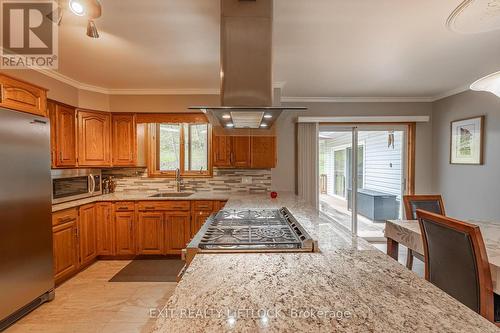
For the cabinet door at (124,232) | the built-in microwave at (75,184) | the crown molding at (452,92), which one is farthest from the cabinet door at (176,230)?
the crown molding at (452,92)

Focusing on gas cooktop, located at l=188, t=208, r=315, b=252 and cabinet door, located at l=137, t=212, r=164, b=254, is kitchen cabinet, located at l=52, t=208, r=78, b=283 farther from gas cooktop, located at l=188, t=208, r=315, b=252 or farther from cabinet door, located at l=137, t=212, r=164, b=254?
gas cooktop, located at l=188, t=208, r=315, b=252

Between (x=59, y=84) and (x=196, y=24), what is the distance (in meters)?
2.36

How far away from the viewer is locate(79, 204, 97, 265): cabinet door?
3141mm

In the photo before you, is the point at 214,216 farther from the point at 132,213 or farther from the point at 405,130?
the point at 405,130

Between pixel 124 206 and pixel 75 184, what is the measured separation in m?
0.72

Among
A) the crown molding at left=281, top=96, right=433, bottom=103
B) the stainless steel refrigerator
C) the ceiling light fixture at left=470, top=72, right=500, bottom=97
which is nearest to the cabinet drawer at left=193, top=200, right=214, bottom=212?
the stainless steel refrigerator

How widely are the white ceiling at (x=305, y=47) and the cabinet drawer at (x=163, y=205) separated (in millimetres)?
1690

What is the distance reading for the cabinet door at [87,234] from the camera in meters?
3.14

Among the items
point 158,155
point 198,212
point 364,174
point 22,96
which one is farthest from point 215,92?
point 364,174

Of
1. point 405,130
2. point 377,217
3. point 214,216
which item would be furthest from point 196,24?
point 377,217

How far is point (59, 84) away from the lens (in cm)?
316

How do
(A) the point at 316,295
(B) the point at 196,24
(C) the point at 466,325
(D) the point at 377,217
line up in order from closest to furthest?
(C) the point at 466,325 < (A) the point at 316,295 < (B) the point at 196,24 < (D) the point at 377,217

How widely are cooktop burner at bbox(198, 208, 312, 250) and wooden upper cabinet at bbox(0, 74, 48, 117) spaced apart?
199cm

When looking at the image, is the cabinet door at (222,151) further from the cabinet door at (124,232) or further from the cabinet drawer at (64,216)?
the cabinet drawer at (64,216)
